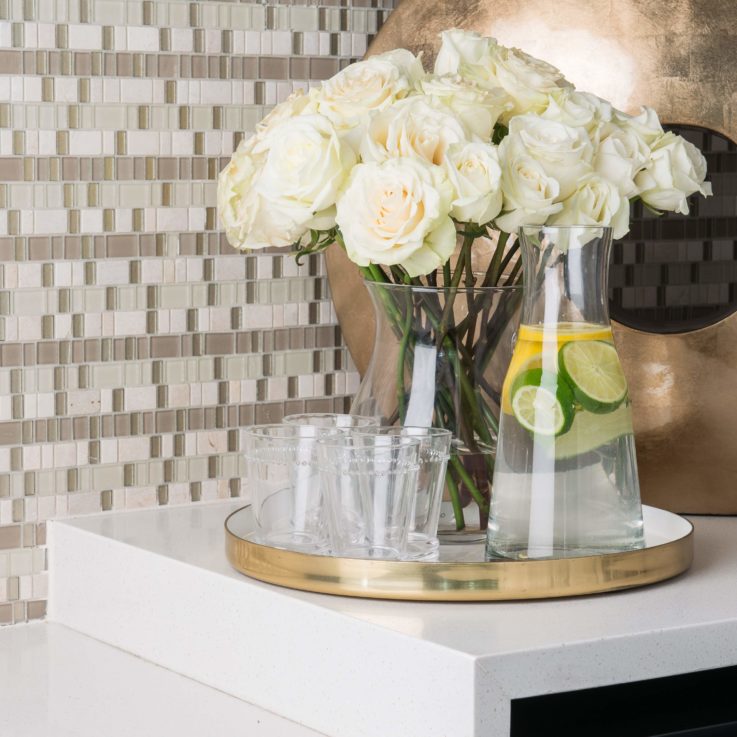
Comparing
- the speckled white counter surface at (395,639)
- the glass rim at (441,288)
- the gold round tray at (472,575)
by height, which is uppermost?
the glass rim at (441,288)

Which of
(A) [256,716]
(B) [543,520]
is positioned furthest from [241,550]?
(B) [543,520]

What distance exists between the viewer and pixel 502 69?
0.94 metres

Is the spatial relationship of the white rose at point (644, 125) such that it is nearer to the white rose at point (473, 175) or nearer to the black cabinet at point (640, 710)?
the white rose at point (473, 175)

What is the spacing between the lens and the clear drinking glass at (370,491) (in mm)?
874

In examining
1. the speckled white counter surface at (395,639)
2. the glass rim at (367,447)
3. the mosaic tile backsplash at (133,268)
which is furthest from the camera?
the mosaic tile backsplash at (133,268)

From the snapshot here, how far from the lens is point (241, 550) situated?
93 centimetres

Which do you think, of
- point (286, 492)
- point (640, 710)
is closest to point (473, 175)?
point (286, 492)

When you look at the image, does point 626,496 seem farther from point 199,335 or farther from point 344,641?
point 199,335

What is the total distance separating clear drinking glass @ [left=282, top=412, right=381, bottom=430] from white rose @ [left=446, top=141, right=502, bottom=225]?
0.18 m

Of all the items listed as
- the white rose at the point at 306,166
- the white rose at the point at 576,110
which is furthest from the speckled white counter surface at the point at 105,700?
the white rose at the point at 576,110

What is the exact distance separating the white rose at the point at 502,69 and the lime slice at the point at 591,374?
7.2 inches

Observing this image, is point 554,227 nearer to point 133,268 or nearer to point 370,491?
point 370,491


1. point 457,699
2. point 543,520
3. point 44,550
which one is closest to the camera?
point 457,699

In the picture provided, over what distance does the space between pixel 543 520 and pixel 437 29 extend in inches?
20.7
